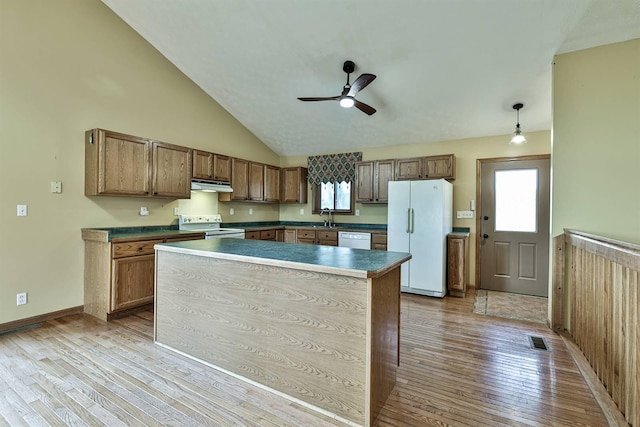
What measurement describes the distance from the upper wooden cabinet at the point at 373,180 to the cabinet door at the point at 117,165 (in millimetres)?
3288

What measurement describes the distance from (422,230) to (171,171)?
361 centimetres

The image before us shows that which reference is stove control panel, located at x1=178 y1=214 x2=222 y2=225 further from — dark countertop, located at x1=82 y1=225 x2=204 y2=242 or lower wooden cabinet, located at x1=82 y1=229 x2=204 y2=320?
lower wooden cabinet, located at x1=82 y1=229 x2=204 y2=320

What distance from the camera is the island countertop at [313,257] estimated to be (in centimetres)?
173

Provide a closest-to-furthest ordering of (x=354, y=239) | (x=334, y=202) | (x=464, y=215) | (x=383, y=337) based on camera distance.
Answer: (x=383, y=337), (x=464, y=215), (x=354, y=239), (x=334, y=202)

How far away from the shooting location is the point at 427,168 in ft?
16.2

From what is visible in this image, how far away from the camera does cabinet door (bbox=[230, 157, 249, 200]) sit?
523cm

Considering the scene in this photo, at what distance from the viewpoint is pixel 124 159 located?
3.67m

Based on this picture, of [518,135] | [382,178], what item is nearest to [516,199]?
[518,135]

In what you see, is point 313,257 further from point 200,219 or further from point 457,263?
point 200,219

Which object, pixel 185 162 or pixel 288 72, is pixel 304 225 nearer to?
pixel 185 162

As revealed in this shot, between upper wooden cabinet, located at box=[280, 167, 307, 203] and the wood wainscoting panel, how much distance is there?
12.3 feet

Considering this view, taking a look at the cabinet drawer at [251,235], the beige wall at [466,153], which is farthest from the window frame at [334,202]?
the cabinet drawer at [251,235]

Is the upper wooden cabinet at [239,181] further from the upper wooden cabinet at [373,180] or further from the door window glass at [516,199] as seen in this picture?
the door window glass at [516,199]

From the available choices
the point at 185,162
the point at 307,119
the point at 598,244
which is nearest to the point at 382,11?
the point at 307,119
